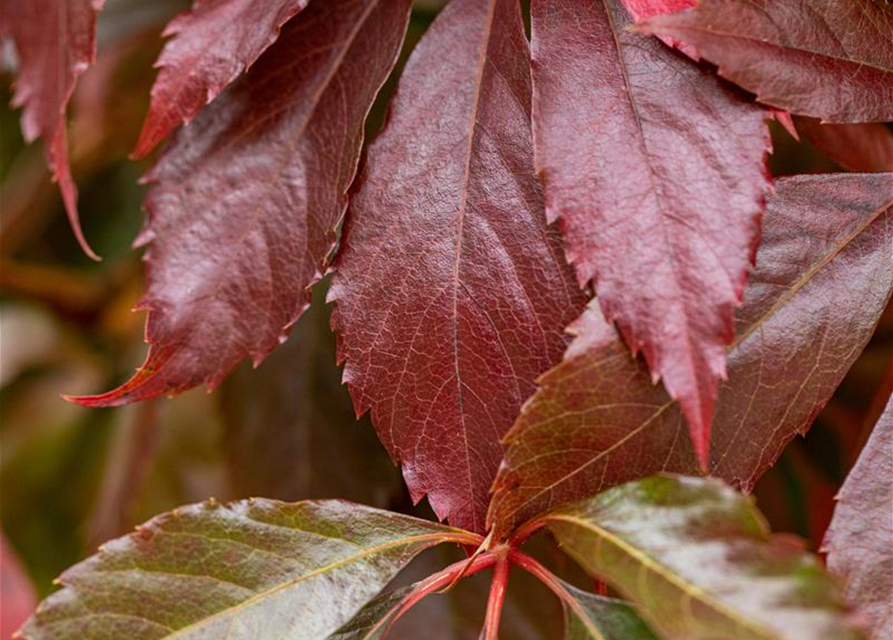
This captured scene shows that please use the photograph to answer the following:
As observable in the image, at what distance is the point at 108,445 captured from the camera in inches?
39.1

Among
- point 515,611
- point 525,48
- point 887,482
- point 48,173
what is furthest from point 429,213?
point 48,173

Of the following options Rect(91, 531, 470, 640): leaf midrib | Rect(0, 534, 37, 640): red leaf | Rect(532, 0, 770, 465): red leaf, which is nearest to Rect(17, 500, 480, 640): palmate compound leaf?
Rect(91, 531, 470, 640): leaf midrib

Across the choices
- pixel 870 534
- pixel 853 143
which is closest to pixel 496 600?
pixel 870 534

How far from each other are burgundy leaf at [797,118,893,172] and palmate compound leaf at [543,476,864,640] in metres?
0.21

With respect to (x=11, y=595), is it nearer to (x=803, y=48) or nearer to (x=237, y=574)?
(x=237, y=574)

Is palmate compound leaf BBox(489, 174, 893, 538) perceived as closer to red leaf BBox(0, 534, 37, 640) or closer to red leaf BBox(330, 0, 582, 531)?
red leaf BBox(330, 0, 582, 531)

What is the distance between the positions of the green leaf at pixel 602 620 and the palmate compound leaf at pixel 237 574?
0.14ft

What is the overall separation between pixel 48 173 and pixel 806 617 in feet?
2.79

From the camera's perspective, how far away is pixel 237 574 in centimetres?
35

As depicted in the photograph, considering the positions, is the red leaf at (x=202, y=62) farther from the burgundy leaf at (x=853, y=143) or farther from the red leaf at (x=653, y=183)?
the burgundy leaf at (x=853, y=143)

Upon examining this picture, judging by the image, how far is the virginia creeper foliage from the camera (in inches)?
12.5

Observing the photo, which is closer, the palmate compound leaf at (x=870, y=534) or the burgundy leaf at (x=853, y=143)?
the palmate compound leaf at (x=870, y=534)

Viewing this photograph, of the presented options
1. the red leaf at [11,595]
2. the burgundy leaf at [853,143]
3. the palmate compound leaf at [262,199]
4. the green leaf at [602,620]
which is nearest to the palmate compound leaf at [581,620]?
the green leaf at [602,620]

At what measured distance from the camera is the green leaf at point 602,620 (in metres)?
0.32
